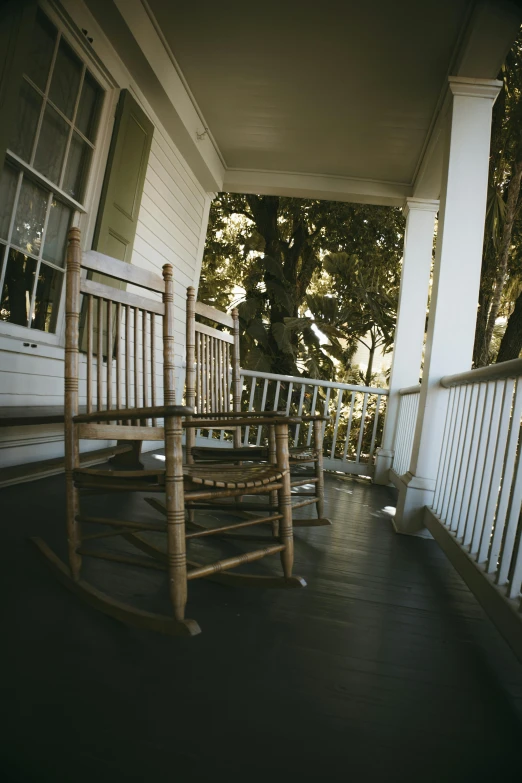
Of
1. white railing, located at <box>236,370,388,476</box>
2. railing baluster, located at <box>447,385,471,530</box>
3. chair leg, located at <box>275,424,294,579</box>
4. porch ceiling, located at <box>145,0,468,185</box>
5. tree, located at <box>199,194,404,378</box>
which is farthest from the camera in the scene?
tree, located at <box>199,194,404,378</box>

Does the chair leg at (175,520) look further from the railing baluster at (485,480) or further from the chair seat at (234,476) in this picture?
the railing baluster at (485,480)

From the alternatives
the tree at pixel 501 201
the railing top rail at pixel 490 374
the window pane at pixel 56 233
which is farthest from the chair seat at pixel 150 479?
the tree at pixel 501 201

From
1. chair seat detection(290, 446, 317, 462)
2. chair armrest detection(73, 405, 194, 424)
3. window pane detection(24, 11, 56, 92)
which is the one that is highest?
window pane detection(24, 11, 56, 92)

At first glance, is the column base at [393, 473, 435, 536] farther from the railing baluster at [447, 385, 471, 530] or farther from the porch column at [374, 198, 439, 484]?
the porch column at [374, 198, 439, 484]

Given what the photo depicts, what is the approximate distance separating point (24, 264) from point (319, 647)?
99.4 inches

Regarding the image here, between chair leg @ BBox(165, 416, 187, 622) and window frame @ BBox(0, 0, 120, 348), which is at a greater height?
window frame @ BBox(0, 0, 120, 348)

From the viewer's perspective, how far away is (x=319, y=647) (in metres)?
1.39

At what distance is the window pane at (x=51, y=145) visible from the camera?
2.94m

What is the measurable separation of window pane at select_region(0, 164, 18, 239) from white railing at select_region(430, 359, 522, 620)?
239 centimetres

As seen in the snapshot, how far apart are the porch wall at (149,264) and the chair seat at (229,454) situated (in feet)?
4.06

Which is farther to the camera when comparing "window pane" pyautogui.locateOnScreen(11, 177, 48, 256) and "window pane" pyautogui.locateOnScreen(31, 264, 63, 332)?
"window pane" pyautogui.locateOnScreen(31, 264, 63, 332)

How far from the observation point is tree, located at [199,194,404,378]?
6.84 metres

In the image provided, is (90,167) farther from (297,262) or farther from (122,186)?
(297,262)

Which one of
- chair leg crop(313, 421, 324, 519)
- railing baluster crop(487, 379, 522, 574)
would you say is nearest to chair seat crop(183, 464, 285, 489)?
railing baluster crop(487, 379, 522, 574)
